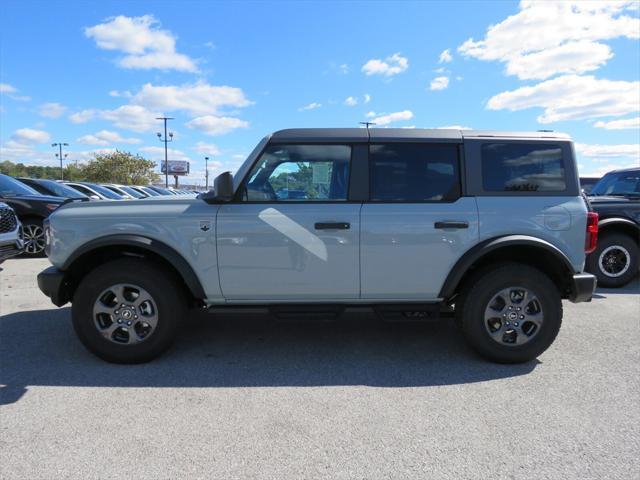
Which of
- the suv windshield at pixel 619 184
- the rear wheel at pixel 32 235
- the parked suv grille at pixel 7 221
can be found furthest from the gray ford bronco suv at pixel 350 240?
the rear wheel at pixel 32 235

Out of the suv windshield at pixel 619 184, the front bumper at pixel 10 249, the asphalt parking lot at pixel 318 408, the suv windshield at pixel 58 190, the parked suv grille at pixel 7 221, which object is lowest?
the asphalt parking lot at pixel 318 408

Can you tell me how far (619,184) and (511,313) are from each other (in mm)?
5662

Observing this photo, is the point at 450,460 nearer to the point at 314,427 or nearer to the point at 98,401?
the point at 314,427

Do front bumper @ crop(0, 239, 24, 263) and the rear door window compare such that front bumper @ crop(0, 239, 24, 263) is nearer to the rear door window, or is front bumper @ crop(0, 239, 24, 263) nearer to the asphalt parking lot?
the asphalt parking lot

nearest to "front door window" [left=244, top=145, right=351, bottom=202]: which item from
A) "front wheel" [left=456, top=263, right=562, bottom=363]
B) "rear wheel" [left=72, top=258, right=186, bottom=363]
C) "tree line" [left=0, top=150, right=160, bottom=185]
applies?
"rear wheel" [left=72, top=258, right=186, bottom=363]

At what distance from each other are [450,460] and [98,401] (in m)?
2.38

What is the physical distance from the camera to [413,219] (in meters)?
3.58

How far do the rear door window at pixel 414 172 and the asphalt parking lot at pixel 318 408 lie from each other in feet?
4.75

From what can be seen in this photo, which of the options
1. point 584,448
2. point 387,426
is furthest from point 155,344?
point 584,448

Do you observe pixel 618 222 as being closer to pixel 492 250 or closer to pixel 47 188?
pixel 492 250

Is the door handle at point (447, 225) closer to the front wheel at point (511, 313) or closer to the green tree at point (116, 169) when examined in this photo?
the front wheel at point (511, 313)

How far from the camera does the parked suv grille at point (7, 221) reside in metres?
6.65

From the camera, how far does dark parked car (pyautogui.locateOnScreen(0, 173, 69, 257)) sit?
869 centimetres

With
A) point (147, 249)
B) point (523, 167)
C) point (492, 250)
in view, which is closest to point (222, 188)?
point (147, 249)
